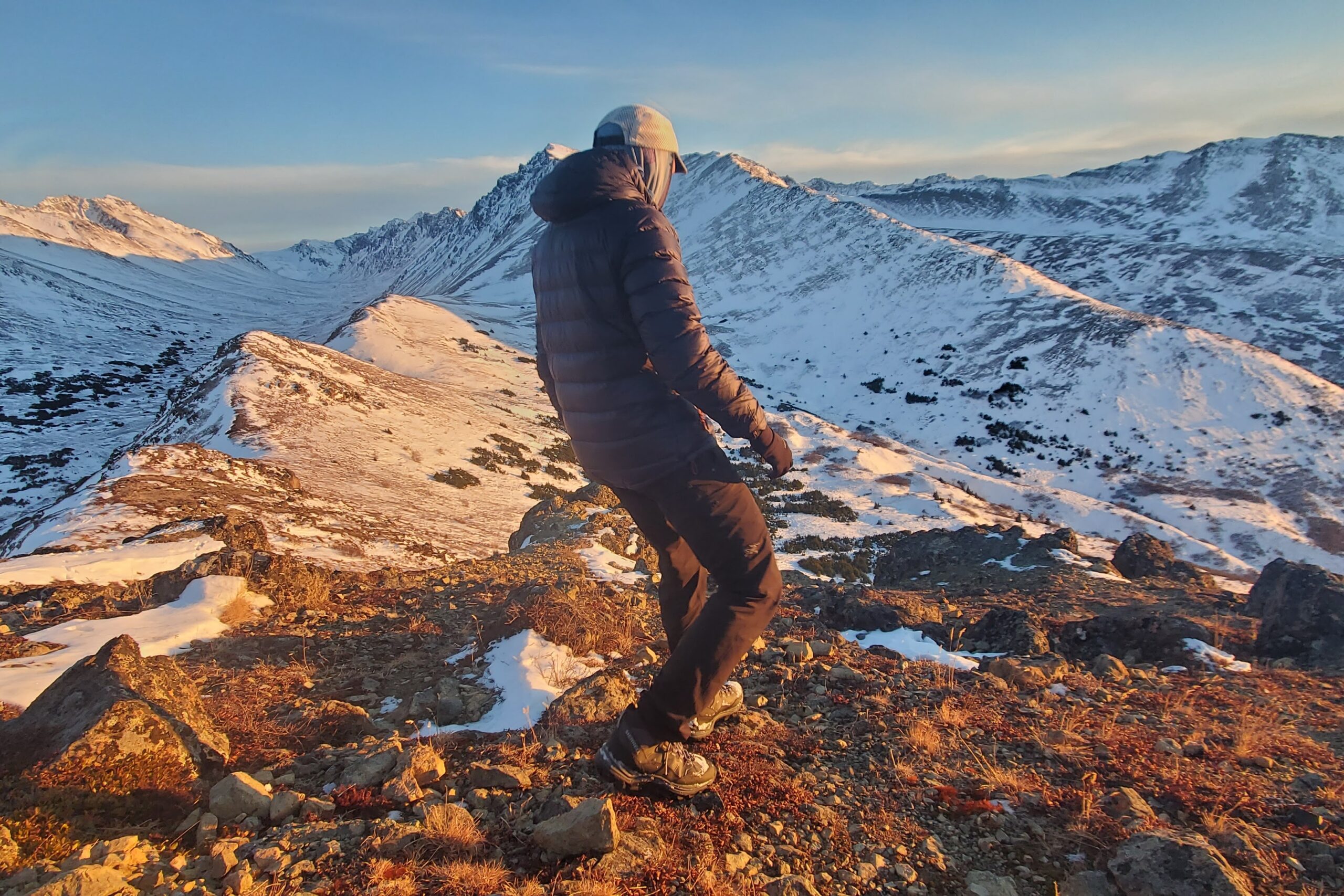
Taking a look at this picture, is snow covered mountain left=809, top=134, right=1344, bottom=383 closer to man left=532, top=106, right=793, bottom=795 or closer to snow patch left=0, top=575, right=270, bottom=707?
man left=532, top=106, right=793, bottom=795

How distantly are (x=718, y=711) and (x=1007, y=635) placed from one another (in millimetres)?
5103

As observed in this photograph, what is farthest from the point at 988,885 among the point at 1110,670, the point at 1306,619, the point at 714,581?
the point at 1306,619

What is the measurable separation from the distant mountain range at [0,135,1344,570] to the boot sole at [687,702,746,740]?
12.3m

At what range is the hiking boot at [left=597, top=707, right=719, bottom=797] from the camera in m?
3.19

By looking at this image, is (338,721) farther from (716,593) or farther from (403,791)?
(716,593)

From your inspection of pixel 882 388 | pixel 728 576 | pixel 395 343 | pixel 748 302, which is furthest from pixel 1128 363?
pixel 728 576

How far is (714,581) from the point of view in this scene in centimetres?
313

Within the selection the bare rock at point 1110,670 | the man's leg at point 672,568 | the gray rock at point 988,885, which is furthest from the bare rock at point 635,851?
the bare rock at point 1110,670

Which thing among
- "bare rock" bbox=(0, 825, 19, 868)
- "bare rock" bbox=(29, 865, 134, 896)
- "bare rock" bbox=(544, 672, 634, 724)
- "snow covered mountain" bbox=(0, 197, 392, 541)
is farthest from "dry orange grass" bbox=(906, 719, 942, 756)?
"snow covered mountain" bbox=(0, 197, 392, 541)

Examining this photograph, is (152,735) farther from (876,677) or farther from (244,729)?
(876,677)

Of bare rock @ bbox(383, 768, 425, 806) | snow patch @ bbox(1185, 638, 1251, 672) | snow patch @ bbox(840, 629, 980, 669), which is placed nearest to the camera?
bare rock @ bbox(383, 768, 425, 806)

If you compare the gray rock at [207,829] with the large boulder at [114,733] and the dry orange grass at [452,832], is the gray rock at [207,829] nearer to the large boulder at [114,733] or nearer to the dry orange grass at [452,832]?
the large boulder at [114,733]

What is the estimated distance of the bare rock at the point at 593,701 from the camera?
4.02 meters

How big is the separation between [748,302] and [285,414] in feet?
206
